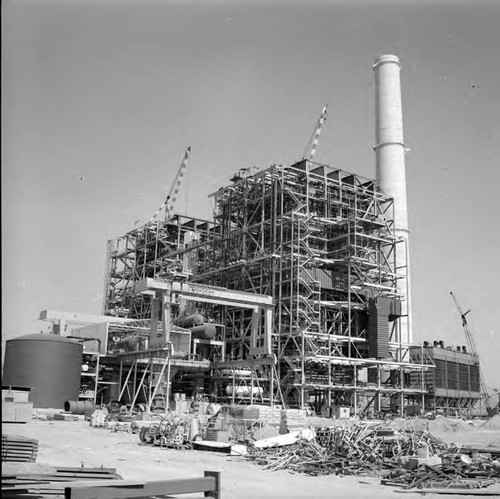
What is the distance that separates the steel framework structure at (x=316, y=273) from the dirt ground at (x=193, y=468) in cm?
3458

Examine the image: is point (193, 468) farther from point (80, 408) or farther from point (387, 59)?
point (387, 59)

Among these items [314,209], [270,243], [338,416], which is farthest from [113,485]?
[314,209]

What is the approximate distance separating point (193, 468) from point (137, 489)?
13.4m

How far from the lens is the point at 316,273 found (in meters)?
71.9

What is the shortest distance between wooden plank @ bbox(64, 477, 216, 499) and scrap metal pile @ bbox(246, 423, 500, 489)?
1029 cm

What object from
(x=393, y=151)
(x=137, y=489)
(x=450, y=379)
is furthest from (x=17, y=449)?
(x=450, y=379)

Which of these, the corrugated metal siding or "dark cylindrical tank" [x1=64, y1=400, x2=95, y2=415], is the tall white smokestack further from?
"dark cylindrical tank" [x1=64, y1=400, x2=95, y2=415]

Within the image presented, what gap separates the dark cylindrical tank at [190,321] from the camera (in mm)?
70812

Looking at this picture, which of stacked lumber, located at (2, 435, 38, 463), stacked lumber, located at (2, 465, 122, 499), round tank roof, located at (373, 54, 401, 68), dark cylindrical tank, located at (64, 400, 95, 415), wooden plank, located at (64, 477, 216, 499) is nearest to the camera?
wooden plank, located at (64, 477, 216, 499)

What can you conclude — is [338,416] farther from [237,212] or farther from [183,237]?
[183,237]

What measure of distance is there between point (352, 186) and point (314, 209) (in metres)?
6.19

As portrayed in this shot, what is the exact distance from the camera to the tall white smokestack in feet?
275

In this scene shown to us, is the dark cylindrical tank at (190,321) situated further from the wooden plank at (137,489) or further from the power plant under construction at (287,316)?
the wooden plank at (137,489)

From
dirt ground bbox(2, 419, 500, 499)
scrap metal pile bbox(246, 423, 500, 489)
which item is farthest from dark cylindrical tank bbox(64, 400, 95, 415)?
scrap metal pile bbox(246, 423, 500, 489)
